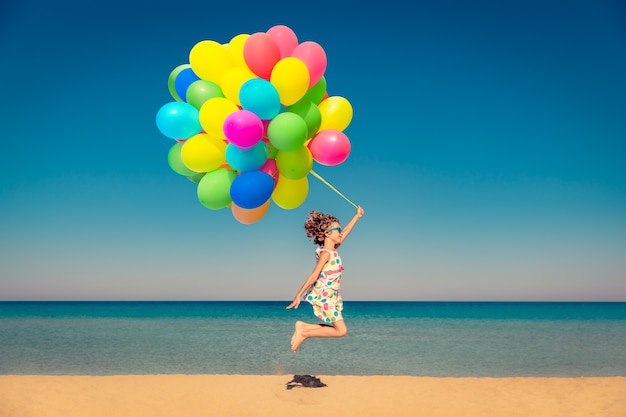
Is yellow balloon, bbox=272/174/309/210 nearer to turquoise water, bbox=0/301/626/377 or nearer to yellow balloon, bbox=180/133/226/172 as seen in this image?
yellow balloon, bbox=180/133/226/172

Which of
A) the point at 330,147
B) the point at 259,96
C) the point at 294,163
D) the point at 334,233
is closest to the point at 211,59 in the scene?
the point at 259,96

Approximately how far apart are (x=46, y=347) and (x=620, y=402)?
18.5 meters

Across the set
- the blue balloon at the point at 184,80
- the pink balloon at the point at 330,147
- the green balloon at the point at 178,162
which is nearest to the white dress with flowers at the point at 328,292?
the pink balloon at the point at 330,147

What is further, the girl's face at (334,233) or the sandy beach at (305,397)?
the sandy beach at (305,397)

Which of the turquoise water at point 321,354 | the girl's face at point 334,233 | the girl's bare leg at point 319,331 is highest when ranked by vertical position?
the girl's face at point 334,233

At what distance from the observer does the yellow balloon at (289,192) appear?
20.1 feet

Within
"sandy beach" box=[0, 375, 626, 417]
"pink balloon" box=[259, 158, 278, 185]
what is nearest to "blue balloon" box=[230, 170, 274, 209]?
"pink balloon" box=[259, 158, 278, 185]

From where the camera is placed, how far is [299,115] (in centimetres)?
575

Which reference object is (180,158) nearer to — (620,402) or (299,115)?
(299,115)

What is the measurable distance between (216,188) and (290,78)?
1395 mm

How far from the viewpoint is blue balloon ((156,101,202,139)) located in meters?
5.87

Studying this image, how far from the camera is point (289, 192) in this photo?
617cm

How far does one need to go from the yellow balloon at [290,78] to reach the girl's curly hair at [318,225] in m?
1.30

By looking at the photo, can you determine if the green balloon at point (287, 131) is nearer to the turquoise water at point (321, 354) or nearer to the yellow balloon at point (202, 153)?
the yellow balloon at point (202, 153)
